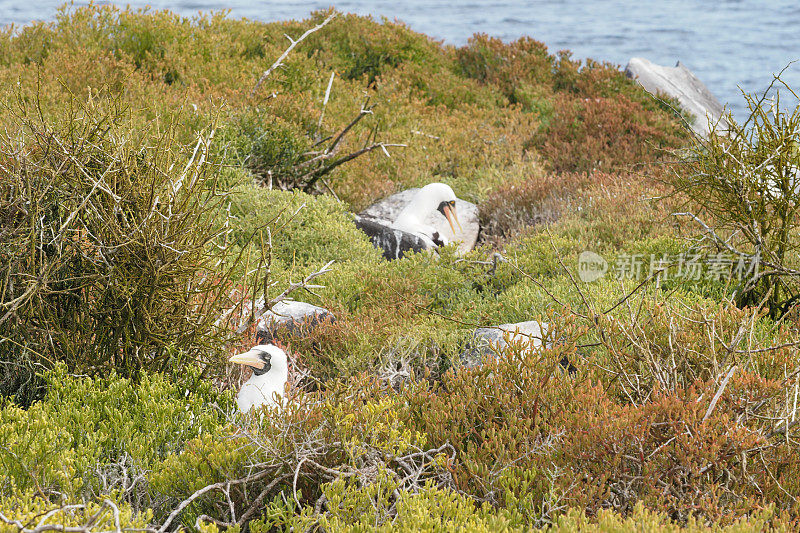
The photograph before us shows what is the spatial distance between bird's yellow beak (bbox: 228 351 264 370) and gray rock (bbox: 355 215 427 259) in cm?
344

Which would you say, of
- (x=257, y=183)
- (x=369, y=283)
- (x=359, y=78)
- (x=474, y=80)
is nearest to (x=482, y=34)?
(x=474, y=80)

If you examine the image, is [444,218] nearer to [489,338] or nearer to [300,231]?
[300,231]

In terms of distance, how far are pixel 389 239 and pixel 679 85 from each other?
8996 mm

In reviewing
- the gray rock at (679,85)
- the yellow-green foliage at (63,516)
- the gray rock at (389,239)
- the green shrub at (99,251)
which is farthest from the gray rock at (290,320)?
the gray rock at (679,85)

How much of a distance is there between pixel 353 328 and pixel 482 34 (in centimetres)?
1076

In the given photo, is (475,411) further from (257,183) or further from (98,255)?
(257,183)

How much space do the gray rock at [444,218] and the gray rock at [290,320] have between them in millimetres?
2493

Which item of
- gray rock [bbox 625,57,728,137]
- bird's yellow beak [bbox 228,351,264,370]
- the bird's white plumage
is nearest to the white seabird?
bird's yellow beak [bbox 228,351,264,370]

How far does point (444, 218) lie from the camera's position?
23.9 ft

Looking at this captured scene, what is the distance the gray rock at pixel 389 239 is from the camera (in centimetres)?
686

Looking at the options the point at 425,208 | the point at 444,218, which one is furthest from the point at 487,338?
the point at 444,218

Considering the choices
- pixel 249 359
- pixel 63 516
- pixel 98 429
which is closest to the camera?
pixel 63 516

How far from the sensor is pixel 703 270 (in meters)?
5.20

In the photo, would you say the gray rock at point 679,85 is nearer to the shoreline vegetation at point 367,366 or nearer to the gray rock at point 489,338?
the shoreline vegetation at point 367,366
